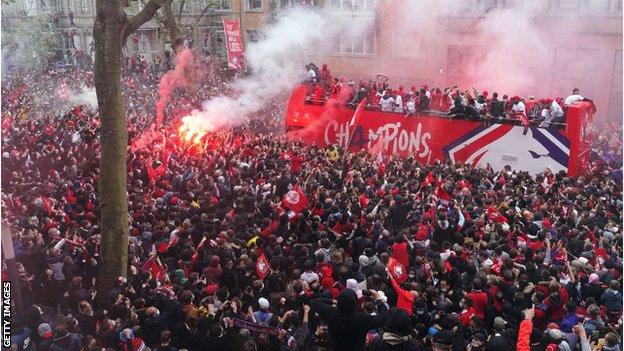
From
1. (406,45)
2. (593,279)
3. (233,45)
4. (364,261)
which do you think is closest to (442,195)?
(364,261)

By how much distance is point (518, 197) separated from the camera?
432 inches

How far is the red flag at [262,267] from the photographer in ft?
23.5

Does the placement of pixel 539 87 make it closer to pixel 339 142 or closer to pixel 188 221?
pixel 339 142

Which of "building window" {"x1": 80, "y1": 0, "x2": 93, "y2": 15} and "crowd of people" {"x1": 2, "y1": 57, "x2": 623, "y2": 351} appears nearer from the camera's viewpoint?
"crowd of people" {"x1": 2, "y1": 57, "x2": 623, "y2": 351}

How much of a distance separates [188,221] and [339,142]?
929 centimetres

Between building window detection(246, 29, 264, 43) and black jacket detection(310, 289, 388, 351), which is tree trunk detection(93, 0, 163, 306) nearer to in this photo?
black jacket detection(310, 289, 388, 351)

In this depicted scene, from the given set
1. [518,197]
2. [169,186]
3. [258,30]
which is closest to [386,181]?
[518,197]

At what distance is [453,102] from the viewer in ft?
53.0

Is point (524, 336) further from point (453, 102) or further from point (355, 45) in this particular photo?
point (355, 45)

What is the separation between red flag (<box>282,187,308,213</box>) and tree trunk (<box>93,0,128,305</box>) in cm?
276

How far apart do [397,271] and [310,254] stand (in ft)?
4.20

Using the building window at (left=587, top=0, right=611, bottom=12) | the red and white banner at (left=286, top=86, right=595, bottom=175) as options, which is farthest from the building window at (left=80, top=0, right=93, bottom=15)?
the building window at (left=587, top=0, right=611, bottom=12)

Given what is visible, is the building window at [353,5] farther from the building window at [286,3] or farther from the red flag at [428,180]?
the red flag at [428,180]

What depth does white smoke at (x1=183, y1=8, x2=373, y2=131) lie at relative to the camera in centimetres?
1878
